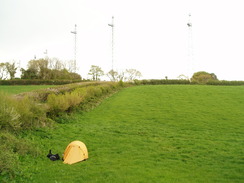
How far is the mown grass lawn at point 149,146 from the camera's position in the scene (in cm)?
604

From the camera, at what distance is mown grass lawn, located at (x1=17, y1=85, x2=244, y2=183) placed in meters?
6.04

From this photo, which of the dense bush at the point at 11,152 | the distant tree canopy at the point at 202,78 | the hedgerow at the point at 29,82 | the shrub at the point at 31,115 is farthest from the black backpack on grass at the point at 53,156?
the hedgerow at the point at 29,82

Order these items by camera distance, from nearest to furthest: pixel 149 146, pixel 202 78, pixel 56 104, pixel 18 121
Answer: pixel 18 121 < pixel 149 146 < pixel 56 104 < pixel 202 78

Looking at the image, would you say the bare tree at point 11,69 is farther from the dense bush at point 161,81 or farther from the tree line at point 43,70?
the dense bush at point 161,81

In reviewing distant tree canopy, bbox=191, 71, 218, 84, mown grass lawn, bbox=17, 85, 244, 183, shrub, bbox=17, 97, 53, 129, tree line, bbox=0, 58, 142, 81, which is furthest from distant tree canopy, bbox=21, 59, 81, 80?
shrub, bbox=17, 97, 53, 129

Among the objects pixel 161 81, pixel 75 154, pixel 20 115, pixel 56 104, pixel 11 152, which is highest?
pixel 161 81

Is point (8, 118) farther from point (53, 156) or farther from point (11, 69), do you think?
point (11, 69)

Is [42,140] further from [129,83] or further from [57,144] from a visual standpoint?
[129,83]

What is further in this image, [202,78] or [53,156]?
[202,78]

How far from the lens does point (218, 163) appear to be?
7.11 meters

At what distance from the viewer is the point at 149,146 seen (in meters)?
8.62

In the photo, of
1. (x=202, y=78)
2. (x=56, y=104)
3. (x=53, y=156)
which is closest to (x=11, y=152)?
(x=53, y=156)

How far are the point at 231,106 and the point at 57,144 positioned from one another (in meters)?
13.8

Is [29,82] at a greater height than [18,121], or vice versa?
[29,82]
